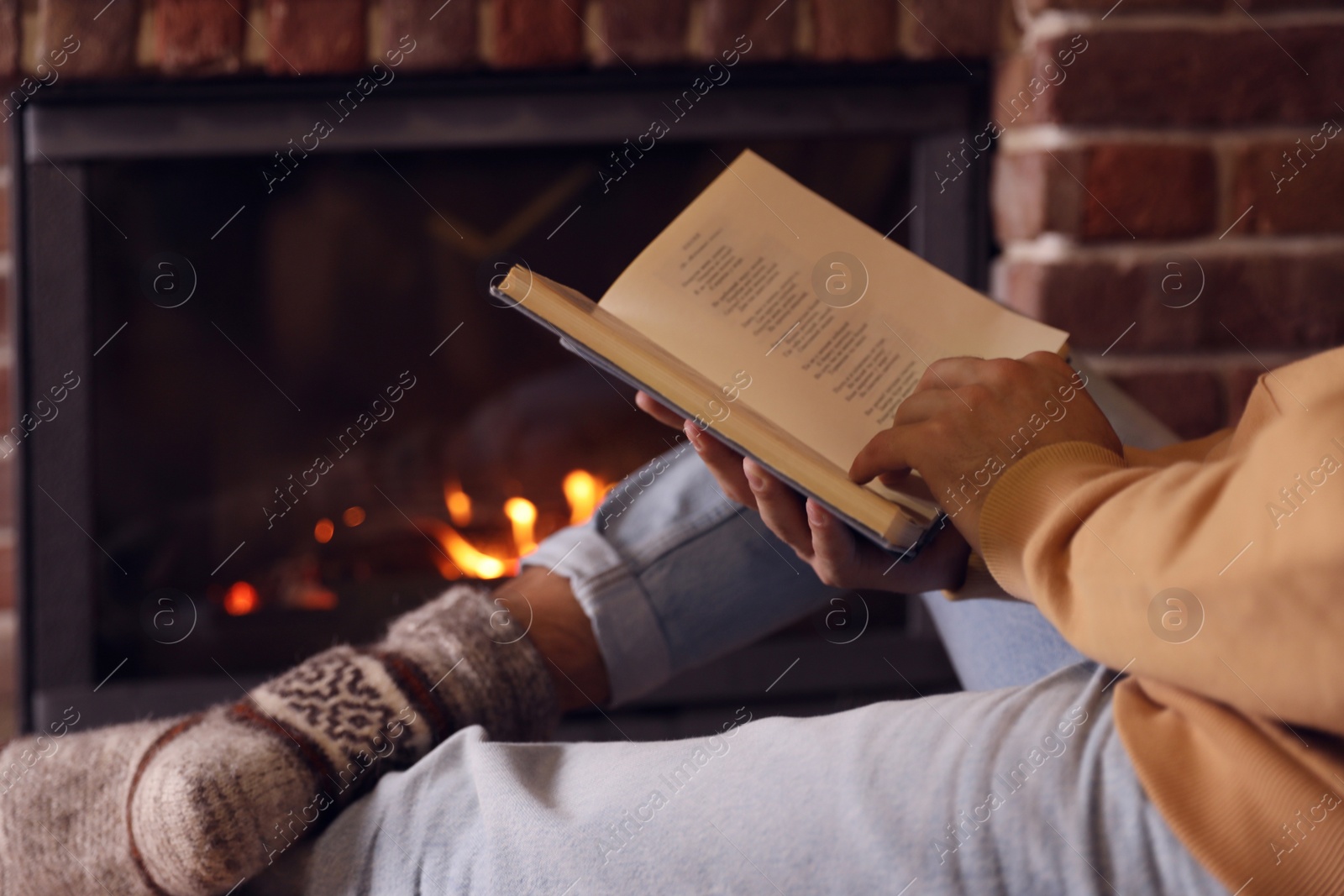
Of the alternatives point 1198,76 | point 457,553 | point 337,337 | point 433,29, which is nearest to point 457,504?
point 457,553

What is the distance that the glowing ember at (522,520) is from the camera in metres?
1.09

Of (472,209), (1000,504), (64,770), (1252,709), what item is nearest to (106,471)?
(472,209)

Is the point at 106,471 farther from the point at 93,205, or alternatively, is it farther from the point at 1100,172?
the point at 1100,172

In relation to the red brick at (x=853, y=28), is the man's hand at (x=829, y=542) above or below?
below

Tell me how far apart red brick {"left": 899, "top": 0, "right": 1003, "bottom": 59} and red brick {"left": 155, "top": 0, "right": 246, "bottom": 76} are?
0.58 metres

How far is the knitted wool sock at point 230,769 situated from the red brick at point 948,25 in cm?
68

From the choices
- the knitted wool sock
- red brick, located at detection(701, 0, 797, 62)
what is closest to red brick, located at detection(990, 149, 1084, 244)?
red brick, located at detection(701, 0, 797, 62)

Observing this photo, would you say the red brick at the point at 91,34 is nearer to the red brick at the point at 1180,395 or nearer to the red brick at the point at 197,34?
the red brick at the point at 197,34

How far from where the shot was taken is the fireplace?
96 centimetres

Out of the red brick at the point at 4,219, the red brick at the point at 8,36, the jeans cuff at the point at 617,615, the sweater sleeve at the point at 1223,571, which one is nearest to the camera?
the sweater sleeve at the point at 1223,571

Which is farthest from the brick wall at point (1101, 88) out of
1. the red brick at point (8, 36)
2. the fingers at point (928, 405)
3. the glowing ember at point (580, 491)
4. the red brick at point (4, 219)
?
the fingers at point (928, 405)

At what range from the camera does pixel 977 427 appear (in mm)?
453

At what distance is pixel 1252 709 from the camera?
1.14ft

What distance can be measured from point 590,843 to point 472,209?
0.77 meters
